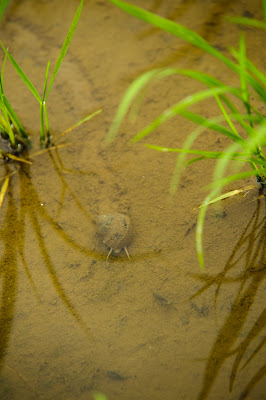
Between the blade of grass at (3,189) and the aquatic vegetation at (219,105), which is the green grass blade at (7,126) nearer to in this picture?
the blade of grass at (3,189)

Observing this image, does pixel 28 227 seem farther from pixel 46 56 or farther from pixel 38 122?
pixel 46 56

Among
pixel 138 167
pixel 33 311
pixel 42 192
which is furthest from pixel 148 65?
pixel 33 311

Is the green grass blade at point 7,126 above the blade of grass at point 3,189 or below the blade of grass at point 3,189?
above

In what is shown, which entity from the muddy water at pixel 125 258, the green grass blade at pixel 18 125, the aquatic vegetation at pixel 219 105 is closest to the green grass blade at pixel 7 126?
the green grass blade at pixel 18 125

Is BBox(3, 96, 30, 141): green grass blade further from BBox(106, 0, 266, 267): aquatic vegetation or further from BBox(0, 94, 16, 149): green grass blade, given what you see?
BBox(106, 0, 266, 267): aquatic vegetation

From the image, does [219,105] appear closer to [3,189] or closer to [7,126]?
[7,126]

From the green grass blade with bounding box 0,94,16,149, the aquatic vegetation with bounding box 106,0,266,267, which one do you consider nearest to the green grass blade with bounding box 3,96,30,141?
the green grass blade with bounding box 0,94,16,149

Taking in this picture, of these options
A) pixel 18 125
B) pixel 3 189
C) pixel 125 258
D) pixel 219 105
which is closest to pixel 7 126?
pixel 18 125

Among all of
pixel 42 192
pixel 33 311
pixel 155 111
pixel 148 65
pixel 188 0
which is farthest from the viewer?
pixel 188 0
